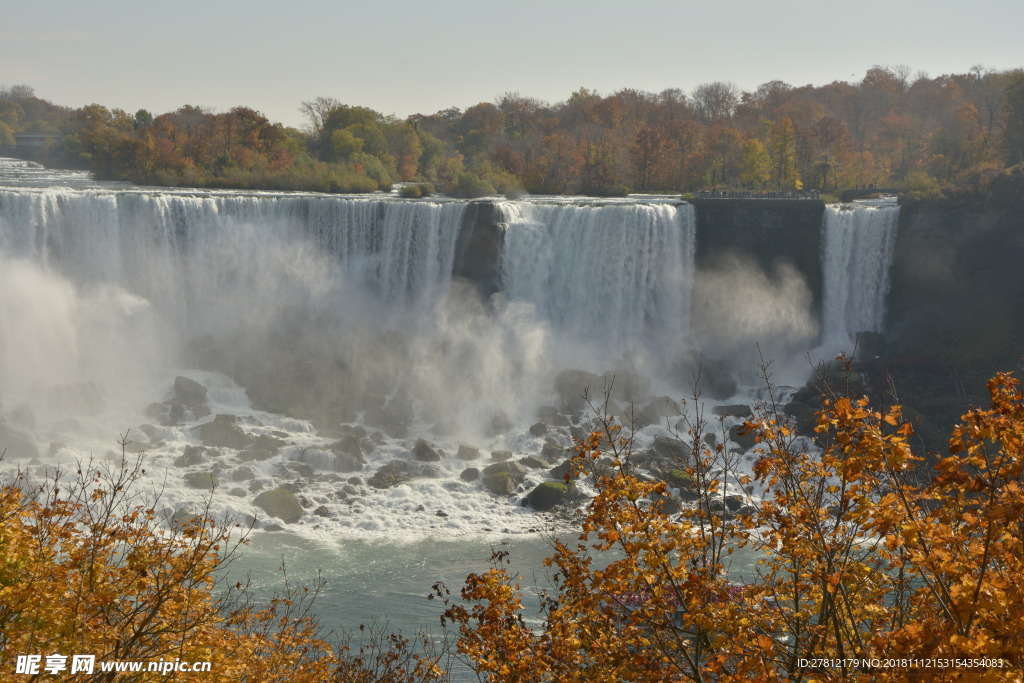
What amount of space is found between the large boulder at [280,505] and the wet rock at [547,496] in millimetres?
4939

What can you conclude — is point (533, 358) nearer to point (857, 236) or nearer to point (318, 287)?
point (318, 287)

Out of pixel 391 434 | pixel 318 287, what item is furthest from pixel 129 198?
pixel 391 434

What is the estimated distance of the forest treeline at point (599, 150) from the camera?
3962cm

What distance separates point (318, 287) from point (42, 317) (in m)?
8.03

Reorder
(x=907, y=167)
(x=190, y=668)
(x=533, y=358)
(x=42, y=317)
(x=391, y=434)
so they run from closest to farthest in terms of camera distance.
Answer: (x=190, y=668) < (x=391, y=434) < (x=42, y=317) < (x=533, y=358) < (x=907, y=167)

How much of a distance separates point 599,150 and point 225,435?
29.9m

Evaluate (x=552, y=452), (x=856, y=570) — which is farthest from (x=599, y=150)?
(x=856, y=570)

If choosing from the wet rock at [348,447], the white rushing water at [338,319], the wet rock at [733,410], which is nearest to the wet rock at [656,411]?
the white rushing water at [338,319]

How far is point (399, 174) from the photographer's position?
4988 cm

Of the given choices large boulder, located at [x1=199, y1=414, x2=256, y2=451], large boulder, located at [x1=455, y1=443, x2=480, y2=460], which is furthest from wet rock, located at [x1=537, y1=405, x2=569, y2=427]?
large boulder, located at [x1=199, y1=414, x2=256, y2=451]

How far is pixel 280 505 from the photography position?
18.7m

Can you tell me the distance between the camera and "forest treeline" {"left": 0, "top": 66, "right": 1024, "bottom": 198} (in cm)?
3962

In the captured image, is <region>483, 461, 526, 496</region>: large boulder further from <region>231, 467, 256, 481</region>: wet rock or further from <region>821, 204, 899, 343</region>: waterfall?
<region>821, 204, 899, 343</region>: waterfall

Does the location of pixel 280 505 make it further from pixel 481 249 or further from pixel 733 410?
pixel 733 410
